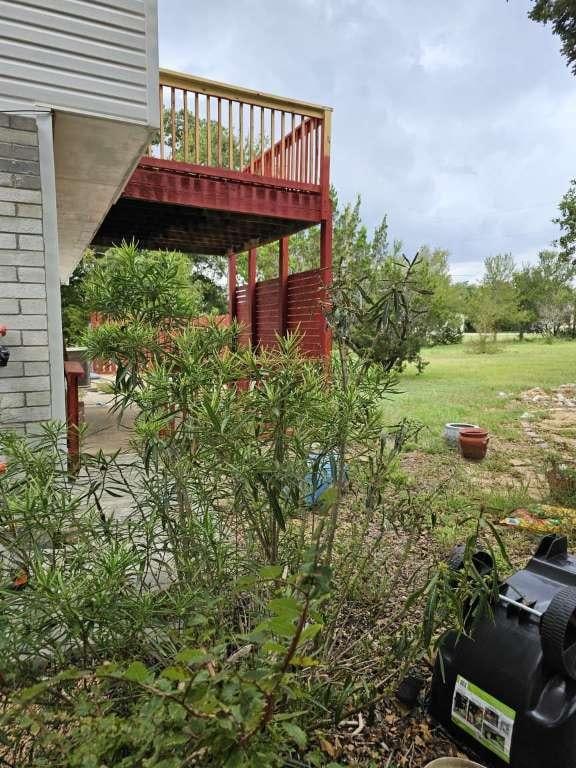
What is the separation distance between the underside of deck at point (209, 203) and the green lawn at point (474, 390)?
2246 millimetres

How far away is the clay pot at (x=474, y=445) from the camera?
5.30 metres

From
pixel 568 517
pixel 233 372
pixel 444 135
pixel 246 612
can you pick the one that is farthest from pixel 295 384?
pixel 444 135

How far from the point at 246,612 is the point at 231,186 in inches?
156

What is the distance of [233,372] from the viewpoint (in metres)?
1.53

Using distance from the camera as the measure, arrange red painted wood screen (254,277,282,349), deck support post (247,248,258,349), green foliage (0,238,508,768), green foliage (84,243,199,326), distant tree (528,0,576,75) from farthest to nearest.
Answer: deck support post (247,248,258,349)
red painted wood screen (254,277,282,349)
distant tree (528,0,576,75)
green foliage (84,243,199,326)
green foliage (0,238,508,768)

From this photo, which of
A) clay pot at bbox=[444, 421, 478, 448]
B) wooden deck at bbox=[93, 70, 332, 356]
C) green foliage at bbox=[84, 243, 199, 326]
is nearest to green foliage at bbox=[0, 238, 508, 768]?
green foliage at bbox=[84, 243, 199, 326]

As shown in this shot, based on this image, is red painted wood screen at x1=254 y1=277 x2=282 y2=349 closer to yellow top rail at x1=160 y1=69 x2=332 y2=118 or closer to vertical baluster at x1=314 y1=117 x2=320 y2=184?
vertical baluster at x1=314 y1=117 x2=320 y2=184

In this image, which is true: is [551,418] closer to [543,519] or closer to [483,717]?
[543,519]

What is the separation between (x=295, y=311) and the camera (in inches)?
222

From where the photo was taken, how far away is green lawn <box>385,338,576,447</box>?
772 centimetres

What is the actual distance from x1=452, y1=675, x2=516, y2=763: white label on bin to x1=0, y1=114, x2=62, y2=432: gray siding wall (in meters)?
2.43

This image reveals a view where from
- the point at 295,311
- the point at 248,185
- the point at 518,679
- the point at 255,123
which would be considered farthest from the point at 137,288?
the point at 295,311

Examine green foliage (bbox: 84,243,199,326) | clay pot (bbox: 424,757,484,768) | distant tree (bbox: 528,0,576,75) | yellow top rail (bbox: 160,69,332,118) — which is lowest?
clay pot (bbox: 424,757,484,768)

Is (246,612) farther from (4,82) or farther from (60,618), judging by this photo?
(4,82)
